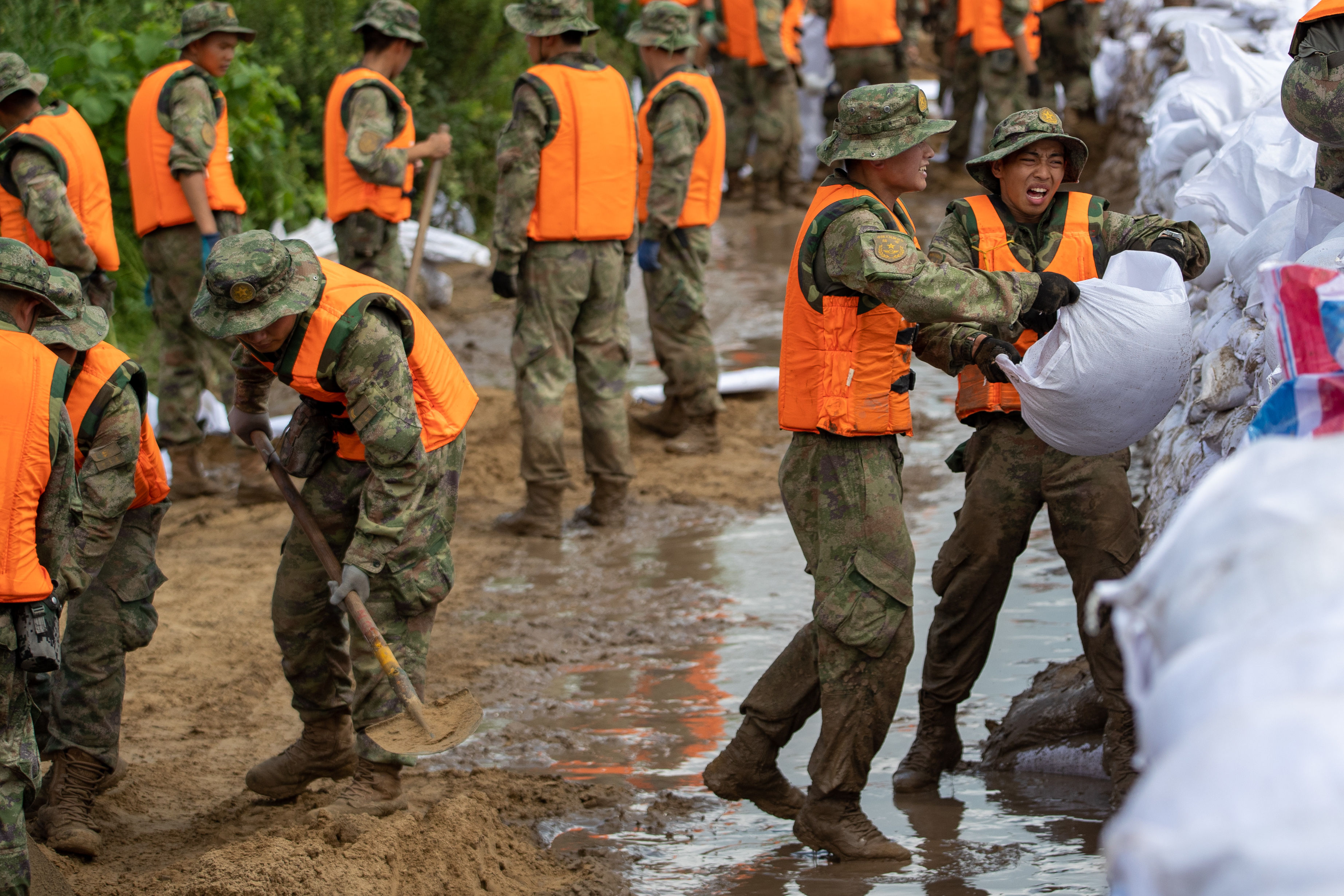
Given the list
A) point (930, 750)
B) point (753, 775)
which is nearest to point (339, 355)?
point (753, 775)

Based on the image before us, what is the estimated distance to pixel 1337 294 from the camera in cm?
207

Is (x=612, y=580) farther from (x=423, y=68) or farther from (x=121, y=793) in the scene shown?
(x=423, y=68)

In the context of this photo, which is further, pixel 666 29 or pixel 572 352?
pixel 666 29

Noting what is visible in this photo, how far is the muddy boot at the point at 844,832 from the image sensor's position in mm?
3738

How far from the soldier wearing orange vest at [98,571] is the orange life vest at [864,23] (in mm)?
8851

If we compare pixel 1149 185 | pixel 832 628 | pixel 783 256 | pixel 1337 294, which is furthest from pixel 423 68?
pixel 1337 294

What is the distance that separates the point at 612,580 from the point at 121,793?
7.98 feet

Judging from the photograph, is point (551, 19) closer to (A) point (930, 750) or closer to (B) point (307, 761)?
(B) point (307, 761)

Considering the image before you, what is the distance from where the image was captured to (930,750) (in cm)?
427

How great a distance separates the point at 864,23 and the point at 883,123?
28.4 ft

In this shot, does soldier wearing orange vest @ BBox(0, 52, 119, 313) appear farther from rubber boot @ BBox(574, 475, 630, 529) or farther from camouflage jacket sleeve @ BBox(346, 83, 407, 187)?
rubber boot @ BBox(574, 475, 630, 529)

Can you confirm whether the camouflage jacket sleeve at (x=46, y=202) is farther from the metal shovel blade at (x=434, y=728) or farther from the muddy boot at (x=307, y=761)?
the metal shovel blade at (x=434, y=728)

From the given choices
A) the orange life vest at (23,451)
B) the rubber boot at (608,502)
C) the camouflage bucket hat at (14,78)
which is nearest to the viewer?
the orange life vest at (23,451)

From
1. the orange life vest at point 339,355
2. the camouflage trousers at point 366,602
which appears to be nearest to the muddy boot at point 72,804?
the camouflage trousers at point 366,602
